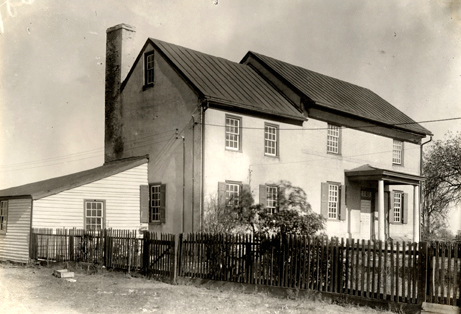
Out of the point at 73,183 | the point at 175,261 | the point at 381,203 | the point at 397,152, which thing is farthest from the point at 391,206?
the point at 175,261

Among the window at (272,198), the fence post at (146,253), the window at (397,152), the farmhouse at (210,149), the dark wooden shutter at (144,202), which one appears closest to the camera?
the fence post at (146,253)

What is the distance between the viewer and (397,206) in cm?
2784

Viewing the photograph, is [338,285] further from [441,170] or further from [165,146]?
[441,170]

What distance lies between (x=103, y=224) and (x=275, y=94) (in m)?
9.45

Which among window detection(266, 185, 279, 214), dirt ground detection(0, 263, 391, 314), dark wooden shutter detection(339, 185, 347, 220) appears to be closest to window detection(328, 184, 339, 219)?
dark wooden shutter detection(339, 185, 347, 220)

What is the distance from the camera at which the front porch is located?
2375 cm

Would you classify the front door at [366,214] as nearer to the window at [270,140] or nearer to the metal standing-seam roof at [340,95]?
the metal standing-seam roof at [340,95]

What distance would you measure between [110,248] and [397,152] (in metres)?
18.4

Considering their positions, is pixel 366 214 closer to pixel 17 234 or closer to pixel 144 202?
pixel 144 202

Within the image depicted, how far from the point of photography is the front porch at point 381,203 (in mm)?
23750

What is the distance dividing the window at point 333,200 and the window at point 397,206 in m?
5.16

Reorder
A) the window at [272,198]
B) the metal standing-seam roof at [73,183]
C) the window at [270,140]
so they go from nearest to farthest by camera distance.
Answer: the metal standing-seam roof at [73,183] < the window at [272,198] < the window at [270,140]

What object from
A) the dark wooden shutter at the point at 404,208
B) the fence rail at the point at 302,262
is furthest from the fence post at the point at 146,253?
the dark wooden shutter at the point at 404,208

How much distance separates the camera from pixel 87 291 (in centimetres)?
1142
